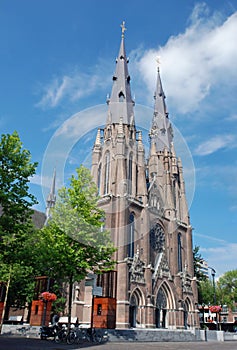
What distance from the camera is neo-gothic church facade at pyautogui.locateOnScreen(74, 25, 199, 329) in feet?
127

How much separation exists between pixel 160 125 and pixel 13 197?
169ft

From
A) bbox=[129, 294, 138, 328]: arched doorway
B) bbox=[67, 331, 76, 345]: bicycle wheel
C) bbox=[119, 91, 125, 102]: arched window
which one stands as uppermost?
bbox=[119, 91, 125, 102]: arched window

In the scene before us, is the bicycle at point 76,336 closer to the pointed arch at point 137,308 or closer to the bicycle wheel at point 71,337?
the bicycle wheel at point 71,337

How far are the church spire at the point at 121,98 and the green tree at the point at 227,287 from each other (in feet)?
117

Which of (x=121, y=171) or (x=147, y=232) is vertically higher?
(x=121, y=171)

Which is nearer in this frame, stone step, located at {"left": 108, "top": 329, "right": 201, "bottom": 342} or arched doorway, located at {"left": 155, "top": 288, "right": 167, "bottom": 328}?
stone step, located at {"left": 108, "top": 329, "right": 201, "bottom": 342}

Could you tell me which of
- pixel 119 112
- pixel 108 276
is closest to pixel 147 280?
pixel 108 276

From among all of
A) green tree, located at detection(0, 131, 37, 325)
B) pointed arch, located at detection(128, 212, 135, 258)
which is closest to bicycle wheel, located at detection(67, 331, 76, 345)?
green tree, located at detection(0, 131, 37, 325)

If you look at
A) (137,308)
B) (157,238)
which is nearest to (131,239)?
(157,238)

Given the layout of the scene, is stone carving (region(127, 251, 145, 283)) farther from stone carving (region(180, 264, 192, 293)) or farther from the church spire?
the church spire

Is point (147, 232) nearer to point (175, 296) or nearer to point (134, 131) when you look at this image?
point (175, 296)

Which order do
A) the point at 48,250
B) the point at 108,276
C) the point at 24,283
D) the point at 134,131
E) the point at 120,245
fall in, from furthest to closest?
the point at 134,131 → the point at 120,245 → the point at 24,283 → the point at 108,276 → the point at 48,250

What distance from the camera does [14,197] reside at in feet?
56.6

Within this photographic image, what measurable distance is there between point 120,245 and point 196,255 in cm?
2598
